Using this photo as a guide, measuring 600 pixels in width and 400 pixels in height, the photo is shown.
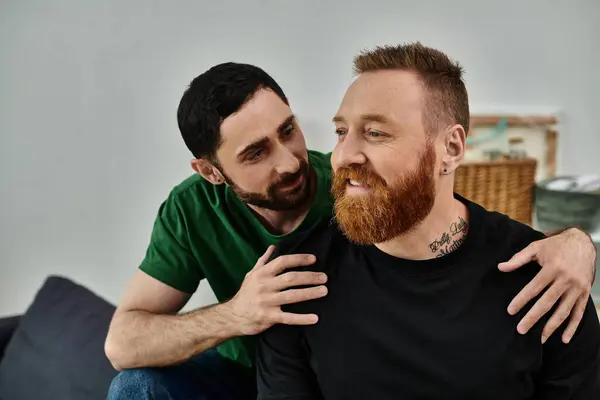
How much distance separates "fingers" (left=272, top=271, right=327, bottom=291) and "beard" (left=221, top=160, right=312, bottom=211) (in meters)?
0.19

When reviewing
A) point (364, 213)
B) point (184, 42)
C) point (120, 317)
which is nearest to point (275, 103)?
point (364, 213)

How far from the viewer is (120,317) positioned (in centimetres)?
123

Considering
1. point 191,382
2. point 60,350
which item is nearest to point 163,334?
point 191,382

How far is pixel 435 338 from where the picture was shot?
963 millimetres

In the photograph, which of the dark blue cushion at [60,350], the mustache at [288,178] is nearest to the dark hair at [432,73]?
the mustache at [288,178]

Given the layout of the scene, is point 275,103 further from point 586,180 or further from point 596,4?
point 596,4

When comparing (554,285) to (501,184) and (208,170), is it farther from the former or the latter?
(501,184)

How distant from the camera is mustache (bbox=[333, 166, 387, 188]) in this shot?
95cm

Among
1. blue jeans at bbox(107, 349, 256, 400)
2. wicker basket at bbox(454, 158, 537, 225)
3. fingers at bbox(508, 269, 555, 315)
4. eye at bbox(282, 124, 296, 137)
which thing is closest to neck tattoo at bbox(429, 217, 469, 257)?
fingers at bbox(508, 269, 555, 315)

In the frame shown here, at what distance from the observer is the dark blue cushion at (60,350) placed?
152 cm

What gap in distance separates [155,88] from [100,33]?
0.82 feet

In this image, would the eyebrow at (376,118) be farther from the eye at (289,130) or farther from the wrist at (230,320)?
the wrist at (230,320)

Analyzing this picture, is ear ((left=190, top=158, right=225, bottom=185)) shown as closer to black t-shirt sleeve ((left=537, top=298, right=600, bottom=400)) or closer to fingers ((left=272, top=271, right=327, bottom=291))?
fingers ((left=272, top=271, right=327, bottom=291))

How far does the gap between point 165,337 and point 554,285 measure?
0.71 meters
